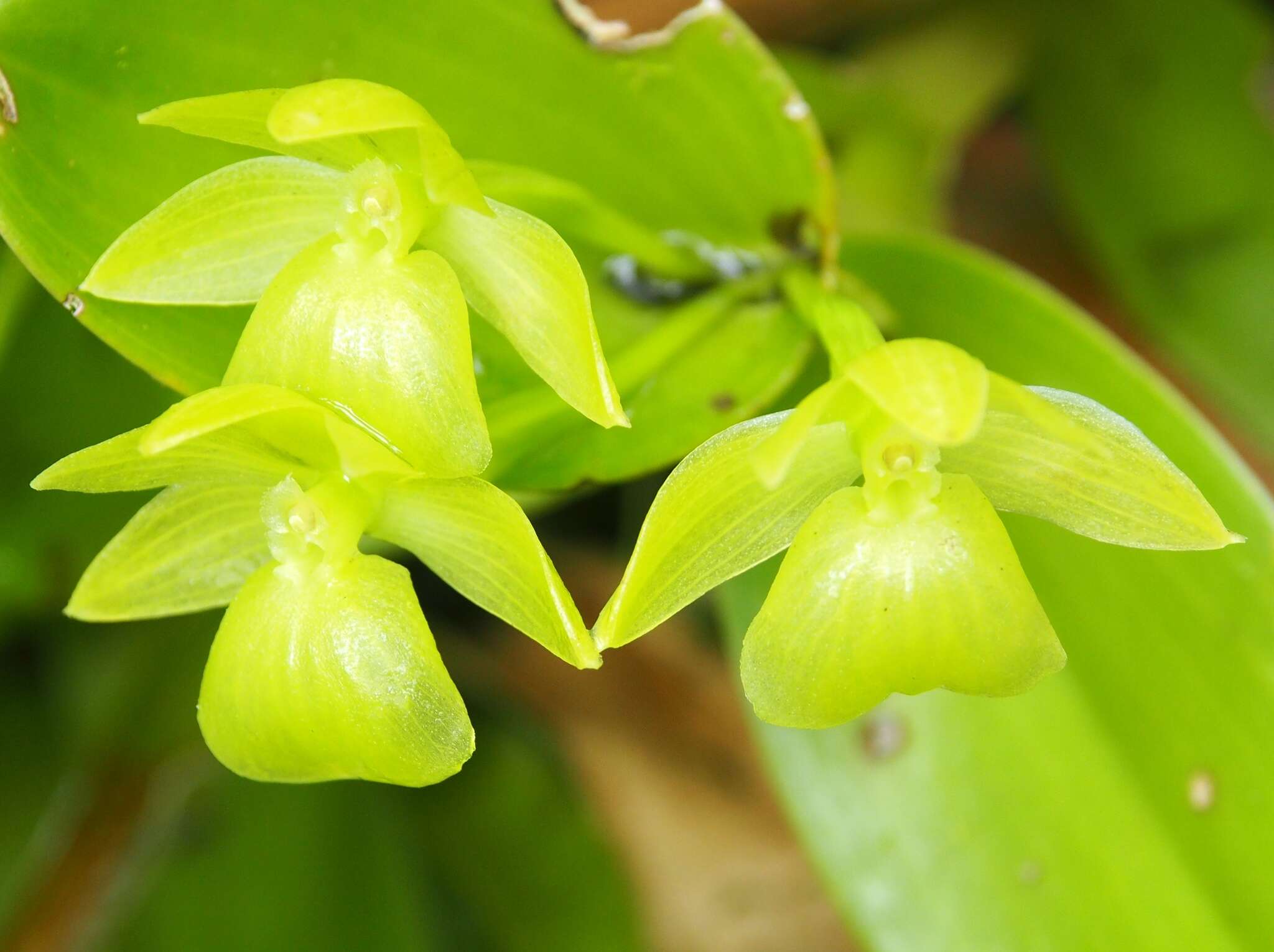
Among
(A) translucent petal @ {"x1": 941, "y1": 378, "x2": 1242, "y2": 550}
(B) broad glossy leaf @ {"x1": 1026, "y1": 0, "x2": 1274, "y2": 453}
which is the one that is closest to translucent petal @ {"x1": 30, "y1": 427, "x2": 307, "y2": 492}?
(A) translucent petal @ {"x1": 941, "y1": 378, "x2": 1242, "y2": 550}

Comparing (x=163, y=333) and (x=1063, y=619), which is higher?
(x=163, y=333)

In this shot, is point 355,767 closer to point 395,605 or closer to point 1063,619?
point 395,605

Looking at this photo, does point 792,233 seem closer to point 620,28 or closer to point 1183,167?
point 620,28

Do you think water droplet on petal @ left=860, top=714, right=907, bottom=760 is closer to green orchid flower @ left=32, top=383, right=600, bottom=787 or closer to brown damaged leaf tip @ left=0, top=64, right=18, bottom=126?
green orchid flower @ left=32, top=383, right=600, bottom=787

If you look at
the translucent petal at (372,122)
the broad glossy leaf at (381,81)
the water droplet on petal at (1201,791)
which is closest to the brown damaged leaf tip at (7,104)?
the broad glossy leaf at (381,81)

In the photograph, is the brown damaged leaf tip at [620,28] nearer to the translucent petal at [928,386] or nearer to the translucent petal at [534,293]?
the translucent petal at [534,293]

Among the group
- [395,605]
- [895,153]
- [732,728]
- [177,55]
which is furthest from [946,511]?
[732,728]
